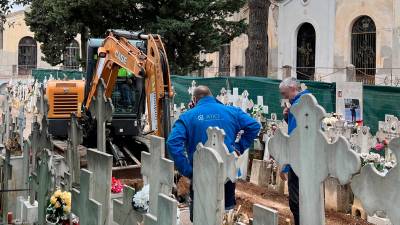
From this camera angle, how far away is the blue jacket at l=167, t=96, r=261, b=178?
4.93 metres

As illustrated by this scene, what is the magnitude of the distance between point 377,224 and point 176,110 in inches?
314

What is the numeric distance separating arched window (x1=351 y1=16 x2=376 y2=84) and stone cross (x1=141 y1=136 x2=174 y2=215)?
66.2ft

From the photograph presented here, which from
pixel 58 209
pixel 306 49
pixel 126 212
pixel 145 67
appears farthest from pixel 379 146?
pixel 306 49

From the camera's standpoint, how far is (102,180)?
4.66 meters

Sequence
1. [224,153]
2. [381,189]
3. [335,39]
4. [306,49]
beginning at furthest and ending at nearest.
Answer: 1. [306,49]
2. [335,39]
3. [224,153]
4. [381,189]

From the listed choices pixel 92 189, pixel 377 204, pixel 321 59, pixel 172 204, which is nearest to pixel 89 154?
pixel 92 189

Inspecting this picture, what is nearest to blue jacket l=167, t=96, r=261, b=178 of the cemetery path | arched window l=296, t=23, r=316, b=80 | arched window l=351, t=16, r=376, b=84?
the cemetery path

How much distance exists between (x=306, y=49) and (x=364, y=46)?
3.46 metres

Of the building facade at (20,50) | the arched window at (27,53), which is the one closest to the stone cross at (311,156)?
the building facade at (20,50)

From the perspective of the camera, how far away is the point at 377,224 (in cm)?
729

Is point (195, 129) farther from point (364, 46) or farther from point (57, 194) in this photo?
point (364, 46)

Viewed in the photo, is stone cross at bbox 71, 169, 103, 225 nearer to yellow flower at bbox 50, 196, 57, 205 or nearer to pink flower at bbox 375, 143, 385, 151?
yellow flower at bbox 50, 196, 57, 205

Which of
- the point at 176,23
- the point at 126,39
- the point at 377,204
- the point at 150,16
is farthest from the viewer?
the point at 150,16

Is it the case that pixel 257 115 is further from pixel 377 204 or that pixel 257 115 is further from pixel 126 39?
pixel 377 204
